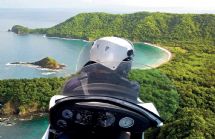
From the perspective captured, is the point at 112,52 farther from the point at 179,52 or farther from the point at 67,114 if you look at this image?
the point at 179,52

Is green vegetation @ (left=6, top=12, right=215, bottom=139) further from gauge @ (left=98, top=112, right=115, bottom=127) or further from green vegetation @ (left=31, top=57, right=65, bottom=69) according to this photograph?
green vegetation @ (left=31, top=57, right=65, bottom=69)

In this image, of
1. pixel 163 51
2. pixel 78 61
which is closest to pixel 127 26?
pixel 163 51

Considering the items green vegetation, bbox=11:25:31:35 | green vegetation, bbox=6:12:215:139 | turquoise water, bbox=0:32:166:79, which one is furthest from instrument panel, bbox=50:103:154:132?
green vegetation, bbox=11:25:31:35

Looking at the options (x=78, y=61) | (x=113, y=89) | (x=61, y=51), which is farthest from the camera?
(x=61, y=51)

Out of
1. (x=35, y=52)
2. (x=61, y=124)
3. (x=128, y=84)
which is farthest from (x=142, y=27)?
(x=61, y=124)

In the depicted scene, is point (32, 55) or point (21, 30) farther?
point (21, 30)

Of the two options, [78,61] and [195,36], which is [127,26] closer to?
[195,36]
